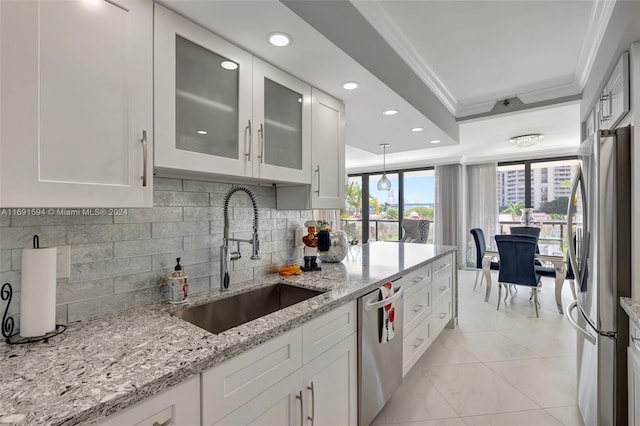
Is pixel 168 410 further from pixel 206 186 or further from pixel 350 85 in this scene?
pixel 350 85

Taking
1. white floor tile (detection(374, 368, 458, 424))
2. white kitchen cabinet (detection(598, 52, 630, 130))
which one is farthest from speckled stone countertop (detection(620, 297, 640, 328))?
white floor tile (detection(374, 368, 458, 424))

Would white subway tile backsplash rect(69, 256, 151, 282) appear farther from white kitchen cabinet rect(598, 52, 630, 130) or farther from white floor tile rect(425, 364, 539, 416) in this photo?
white kitchen cabinet rect(598, 52, 630, 130)

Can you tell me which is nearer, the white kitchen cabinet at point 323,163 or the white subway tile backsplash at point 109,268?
the white subway tile backsplash at point 109,268

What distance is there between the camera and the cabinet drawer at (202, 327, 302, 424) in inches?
36.2

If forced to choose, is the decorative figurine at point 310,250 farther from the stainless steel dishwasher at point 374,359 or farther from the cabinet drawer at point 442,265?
the cabinet drawer at point 442,265

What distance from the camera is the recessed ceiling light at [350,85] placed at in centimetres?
195

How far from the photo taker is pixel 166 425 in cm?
82

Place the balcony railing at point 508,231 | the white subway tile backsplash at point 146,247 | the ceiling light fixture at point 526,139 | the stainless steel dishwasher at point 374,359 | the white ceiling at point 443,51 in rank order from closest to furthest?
1. the white subway tile backsplash at point 146,247
2. the white ceiling at point 443,51
3. the stainless steel dishwasher at point 374,359
4. the ceiling light fixture at point 526,139
5. the balcony railing at point 508,231

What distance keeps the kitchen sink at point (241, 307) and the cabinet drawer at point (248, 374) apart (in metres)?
0.48

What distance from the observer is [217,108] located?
1401 mm

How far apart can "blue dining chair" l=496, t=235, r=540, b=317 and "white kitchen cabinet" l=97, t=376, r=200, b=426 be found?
4.00m

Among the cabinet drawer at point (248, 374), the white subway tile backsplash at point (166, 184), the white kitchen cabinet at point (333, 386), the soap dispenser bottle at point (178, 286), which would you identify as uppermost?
the white subway tile backsplash at point (166, 184)

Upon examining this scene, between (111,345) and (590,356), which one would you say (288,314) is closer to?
(111,345)

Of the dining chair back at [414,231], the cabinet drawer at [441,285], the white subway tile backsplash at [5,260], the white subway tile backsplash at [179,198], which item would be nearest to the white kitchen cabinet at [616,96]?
the cabinet drawer at [441,285]
